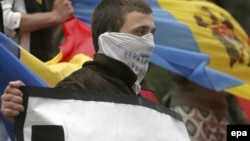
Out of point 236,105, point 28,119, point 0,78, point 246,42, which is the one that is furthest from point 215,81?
point 28,119

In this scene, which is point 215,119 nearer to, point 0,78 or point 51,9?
point 51,9

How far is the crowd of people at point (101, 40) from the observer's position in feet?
12.4

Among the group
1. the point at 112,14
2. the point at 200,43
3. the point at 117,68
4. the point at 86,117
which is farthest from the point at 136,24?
the point at 200,43

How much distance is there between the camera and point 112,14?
13.0 feet

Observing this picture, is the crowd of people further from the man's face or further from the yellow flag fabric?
the yellow flag fabric

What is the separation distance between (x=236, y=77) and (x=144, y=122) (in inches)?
139

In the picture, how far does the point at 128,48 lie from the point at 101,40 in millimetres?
105

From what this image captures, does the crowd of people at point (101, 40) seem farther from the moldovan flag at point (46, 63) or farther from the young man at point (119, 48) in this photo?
the moldovan flag at point (46, 63)

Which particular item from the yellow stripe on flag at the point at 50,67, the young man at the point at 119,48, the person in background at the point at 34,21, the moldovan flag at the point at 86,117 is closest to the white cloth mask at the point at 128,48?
the young man at the point at 119,48

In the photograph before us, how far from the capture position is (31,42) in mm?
5523

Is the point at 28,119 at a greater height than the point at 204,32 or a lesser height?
greater

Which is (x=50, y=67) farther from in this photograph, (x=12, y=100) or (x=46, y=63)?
(x=12, y=100)

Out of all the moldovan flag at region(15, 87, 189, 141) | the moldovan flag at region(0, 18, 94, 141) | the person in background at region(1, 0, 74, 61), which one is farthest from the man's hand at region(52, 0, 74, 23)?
the moldovan flag at region(15, 87, 189, 141)

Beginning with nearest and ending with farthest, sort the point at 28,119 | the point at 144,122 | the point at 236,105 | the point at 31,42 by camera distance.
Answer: the point at 28,119 → the point at 144,122 → the point at 31,42 → the point at 236,105
